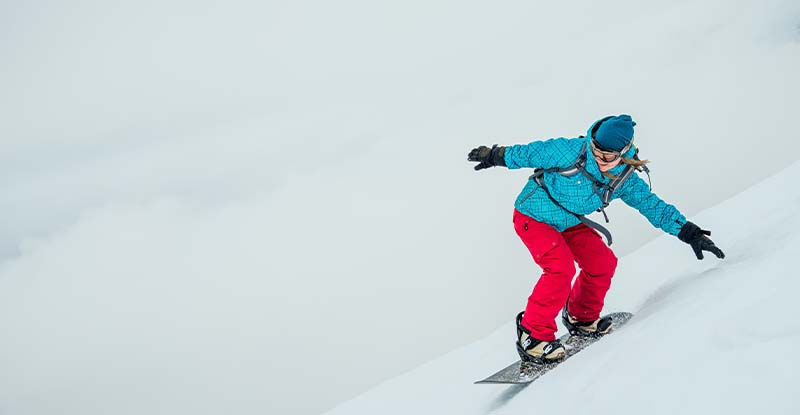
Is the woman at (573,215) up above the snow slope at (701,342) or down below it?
above

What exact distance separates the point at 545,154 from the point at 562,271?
0.71 m

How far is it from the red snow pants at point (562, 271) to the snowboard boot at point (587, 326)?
0.12 ft

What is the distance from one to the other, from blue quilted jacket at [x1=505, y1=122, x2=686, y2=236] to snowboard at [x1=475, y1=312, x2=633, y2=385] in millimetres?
659

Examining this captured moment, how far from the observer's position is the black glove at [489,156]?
3.54 metres

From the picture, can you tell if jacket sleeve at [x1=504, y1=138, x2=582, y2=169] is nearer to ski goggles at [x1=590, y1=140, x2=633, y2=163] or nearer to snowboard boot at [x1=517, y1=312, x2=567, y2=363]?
ski goggles at [x1=590, y1=140, x2=633, y2=163]

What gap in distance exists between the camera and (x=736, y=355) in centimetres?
176

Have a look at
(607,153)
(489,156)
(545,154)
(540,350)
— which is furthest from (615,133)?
(540,350)

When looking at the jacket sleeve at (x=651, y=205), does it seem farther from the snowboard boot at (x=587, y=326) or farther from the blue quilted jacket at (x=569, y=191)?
the snowboard boot at (x=587, y=326)

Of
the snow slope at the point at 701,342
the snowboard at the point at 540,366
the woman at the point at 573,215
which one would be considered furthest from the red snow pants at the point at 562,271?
the snow slope at the point at 701,342

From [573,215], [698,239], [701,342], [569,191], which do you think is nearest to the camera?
[701,342]

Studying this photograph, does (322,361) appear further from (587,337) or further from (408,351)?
(587,337)

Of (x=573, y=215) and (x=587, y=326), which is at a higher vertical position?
(x=573, y=215)

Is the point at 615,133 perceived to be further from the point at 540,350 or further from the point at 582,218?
the point at 540,350

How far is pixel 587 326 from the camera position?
367 centimetres
